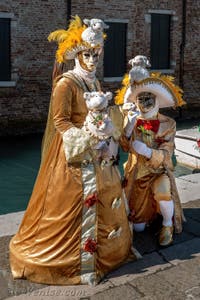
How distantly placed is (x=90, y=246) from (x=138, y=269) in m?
0.56

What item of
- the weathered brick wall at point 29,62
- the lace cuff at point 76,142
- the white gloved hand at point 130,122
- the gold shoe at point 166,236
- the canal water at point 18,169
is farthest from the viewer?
the weathered brick wall at point 29,62

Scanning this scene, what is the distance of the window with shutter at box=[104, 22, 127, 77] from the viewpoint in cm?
1377

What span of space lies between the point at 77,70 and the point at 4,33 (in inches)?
349

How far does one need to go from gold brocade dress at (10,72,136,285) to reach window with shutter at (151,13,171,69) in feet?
39.1

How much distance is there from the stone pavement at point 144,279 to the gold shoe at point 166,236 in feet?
0.18

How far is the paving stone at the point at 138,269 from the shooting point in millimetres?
3557

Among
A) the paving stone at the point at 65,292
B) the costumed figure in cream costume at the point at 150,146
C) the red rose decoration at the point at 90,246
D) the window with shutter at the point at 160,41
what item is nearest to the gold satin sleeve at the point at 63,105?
the costumed figure in cream costume at the point at 150,146

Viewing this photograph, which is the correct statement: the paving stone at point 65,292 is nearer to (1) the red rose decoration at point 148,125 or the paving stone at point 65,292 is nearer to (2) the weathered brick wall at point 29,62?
(1) the red rose decoration at point 148,125

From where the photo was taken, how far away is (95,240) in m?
3.47

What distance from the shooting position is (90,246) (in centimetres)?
342

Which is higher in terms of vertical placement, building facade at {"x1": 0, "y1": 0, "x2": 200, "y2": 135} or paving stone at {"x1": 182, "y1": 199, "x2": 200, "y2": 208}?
building facade at {"x1": 0, "y1": 0, "x2": 200, "y2": 135}

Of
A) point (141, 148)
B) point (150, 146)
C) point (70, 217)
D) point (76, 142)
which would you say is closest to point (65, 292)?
→ point (70, 217)

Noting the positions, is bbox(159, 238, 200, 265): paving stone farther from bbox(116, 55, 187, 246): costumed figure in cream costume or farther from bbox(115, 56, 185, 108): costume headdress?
bbox(115, 56, 185, 108): costume headdress

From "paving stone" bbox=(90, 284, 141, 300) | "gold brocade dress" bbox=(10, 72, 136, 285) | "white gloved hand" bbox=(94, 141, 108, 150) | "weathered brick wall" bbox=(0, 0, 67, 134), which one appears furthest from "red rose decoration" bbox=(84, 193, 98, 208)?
"weathered brick wall" bbox=(0, 0, 67, 134)
